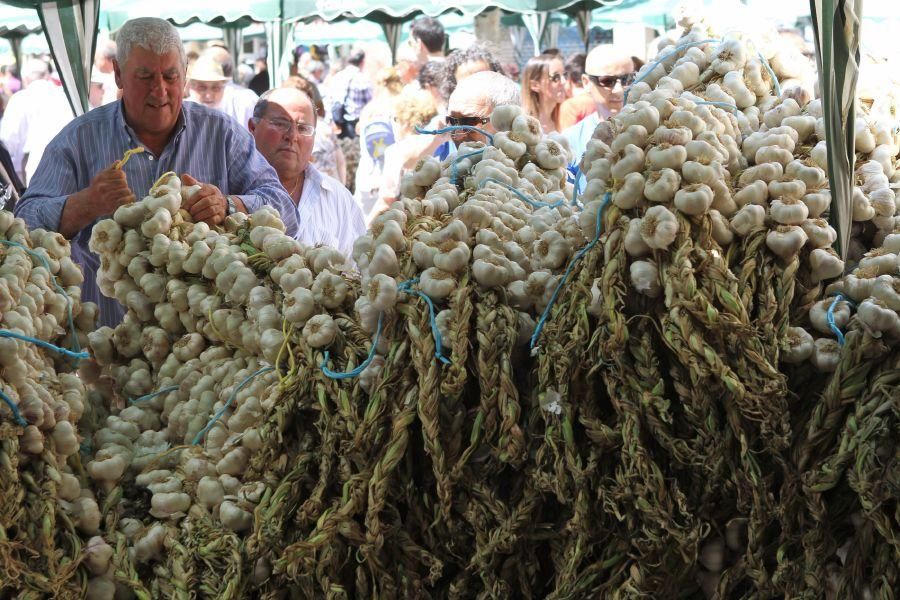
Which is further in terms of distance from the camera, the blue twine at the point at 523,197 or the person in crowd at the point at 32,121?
the person in crowd at the point at 32,121

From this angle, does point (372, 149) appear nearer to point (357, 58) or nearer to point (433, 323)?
point (357, 58)

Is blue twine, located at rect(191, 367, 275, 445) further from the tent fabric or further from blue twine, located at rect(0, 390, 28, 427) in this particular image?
the tent fabric

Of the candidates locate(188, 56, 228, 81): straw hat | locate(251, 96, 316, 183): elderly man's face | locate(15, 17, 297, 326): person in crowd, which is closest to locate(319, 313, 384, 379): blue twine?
locate(15, 17, 297, 326): person in crowd

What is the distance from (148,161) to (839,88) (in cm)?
210

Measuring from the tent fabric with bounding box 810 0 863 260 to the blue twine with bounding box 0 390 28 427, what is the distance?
4.20 ft

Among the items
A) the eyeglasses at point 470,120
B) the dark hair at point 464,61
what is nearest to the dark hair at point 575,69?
the dark hair at point 464,61

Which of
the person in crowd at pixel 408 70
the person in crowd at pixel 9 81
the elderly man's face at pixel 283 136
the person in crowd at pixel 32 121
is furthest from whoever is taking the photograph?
the person in crowd at pixel 9 81

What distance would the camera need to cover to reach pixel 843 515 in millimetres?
1404

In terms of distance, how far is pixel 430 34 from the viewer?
7.12 meters

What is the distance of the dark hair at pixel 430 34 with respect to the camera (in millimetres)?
7113

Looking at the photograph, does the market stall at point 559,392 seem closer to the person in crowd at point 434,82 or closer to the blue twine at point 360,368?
the blue twine at point 360,368

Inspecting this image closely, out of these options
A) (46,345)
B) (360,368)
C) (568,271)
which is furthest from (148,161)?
(568,271)

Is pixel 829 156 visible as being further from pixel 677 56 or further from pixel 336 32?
pixel 336 32

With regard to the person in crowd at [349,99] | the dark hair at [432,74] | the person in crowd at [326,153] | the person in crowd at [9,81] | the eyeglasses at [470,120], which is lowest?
the person in crowd at [9,81]
